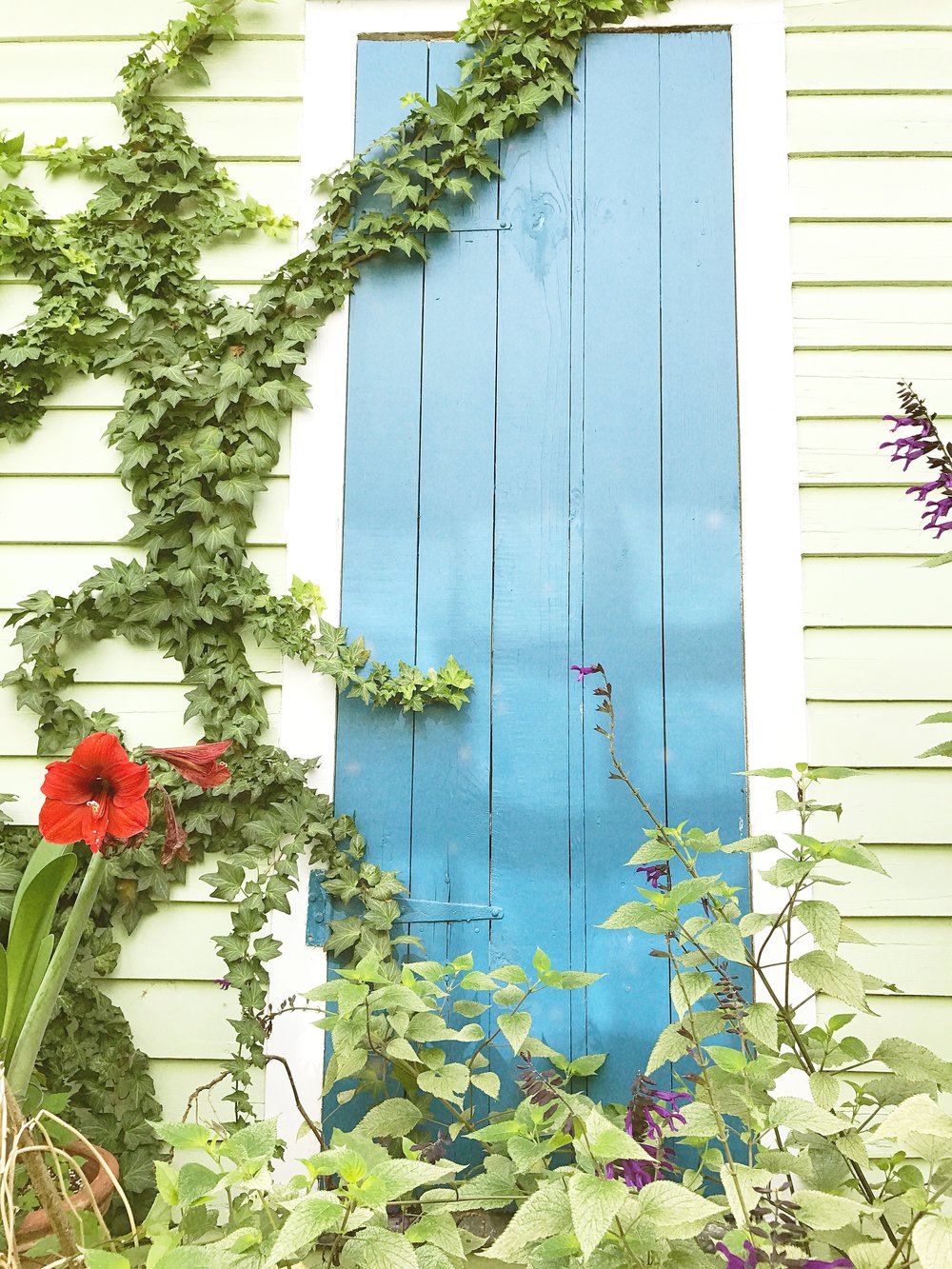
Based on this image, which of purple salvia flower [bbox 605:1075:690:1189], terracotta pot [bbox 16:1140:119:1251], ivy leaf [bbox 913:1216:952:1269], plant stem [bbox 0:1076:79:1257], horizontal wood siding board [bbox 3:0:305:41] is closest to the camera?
ivy leaf [bbox 913:1216:952:1269]

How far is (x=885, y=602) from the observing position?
1953mm

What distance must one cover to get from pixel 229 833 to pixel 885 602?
1394 millimetres

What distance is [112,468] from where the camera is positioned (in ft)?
6.79

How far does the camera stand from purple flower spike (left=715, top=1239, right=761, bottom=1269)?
992 millimetres

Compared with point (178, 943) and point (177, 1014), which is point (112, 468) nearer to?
point (178, 943)

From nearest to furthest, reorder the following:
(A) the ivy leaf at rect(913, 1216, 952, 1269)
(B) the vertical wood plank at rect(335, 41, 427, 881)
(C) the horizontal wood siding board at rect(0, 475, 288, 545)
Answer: (A) the ivy leaf at rect(913, 1216, 952, 1269)
(B) the vertical wood plank at rect(335, 41, 427, 881)
(C) the horizontal wood siding board at rect(0, 475, 288, 545)

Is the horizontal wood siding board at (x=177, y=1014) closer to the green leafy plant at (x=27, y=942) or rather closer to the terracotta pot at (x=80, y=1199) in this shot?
the terracotta pot at (x=80, y=1199)

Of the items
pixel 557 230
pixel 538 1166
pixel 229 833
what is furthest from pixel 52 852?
pixel 557 230

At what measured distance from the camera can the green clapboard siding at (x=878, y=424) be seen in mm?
1880

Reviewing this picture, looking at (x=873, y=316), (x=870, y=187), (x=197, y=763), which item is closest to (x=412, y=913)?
(x=197, y=763)

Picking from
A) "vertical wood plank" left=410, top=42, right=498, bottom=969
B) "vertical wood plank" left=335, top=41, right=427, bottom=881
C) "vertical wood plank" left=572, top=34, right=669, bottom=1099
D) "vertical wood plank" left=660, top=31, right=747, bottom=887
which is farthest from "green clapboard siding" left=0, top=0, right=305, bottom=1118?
"vertical wood plank" left=660, top=31, right=747, bottom=887

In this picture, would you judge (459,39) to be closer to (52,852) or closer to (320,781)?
(320,781)

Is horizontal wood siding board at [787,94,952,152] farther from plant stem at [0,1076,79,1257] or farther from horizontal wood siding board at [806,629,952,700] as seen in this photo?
plant stem at [0,1076,79,1257]

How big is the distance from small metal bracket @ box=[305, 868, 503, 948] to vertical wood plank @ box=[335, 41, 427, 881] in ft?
0.25
